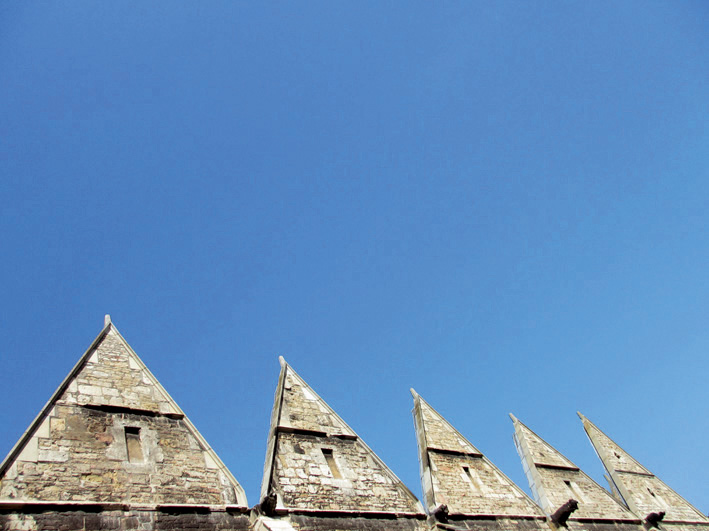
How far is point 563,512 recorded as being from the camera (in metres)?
12.8

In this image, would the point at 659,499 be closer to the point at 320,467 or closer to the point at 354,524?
the point at 354,524

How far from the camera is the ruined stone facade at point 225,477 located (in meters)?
7.72

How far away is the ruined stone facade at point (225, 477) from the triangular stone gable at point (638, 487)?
215 cm

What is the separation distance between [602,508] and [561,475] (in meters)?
1.33

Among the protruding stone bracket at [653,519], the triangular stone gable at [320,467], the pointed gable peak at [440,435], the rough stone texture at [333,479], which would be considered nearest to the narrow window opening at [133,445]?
the triangular stone gable at [320,467]

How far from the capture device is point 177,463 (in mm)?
8977

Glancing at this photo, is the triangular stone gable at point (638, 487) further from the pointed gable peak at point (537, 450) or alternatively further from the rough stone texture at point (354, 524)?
the rough stone texture at point (354, 524)

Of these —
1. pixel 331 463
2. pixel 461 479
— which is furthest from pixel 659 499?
pixel 331 463

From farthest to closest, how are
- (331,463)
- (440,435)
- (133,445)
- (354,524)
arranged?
(440,435) → (331,463) → (354,524) → (133,445)

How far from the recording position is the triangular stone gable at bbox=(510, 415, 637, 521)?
46.8 feet

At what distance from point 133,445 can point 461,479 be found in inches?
314

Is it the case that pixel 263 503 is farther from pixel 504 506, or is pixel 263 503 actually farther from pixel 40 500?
pixel 504 506

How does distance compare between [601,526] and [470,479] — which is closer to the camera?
[470,479]

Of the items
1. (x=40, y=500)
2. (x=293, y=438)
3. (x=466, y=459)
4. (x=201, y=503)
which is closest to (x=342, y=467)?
(x=293, y=438)
